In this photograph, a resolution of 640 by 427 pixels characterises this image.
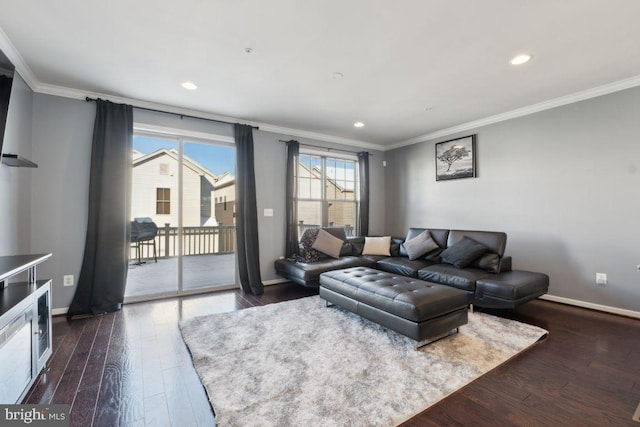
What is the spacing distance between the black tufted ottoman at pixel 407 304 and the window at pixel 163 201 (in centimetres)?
265

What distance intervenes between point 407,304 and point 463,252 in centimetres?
188

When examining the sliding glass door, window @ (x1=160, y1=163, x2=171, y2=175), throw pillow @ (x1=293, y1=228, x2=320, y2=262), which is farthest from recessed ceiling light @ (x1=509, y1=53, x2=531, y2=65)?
window @ (x1=160, y1=163, x2=171, y2=175)

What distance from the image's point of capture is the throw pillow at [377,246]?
4922mm

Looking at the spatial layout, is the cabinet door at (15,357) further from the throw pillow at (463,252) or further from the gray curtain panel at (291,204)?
the throw pillow at (463,252)

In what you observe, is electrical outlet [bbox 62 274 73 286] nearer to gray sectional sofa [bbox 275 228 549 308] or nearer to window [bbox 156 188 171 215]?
window [bbox 156 188 171 215]

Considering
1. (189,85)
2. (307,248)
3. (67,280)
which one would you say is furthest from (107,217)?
(307,248)

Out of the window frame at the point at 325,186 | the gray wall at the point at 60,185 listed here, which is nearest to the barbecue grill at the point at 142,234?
the gray wall at the point at 60,185

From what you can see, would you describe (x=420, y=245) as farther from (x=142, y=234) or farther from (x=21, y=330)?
(x=21, y=330)

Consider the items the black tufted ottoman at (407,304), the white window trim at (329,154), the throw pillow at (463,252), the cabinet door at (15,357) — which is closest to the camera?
the cabinet door at (15,357)

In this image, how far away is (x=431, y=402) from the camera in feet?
5.71

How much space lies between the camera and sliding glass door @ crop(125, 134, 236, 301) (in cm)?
391

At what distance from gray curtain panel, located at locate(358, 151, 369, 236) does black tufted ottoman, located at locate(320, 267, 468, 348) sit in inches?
106

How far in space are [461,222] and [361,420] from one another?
4.03m

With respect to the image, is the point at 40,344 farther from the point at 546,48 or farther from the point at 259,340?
the point at 546,48
